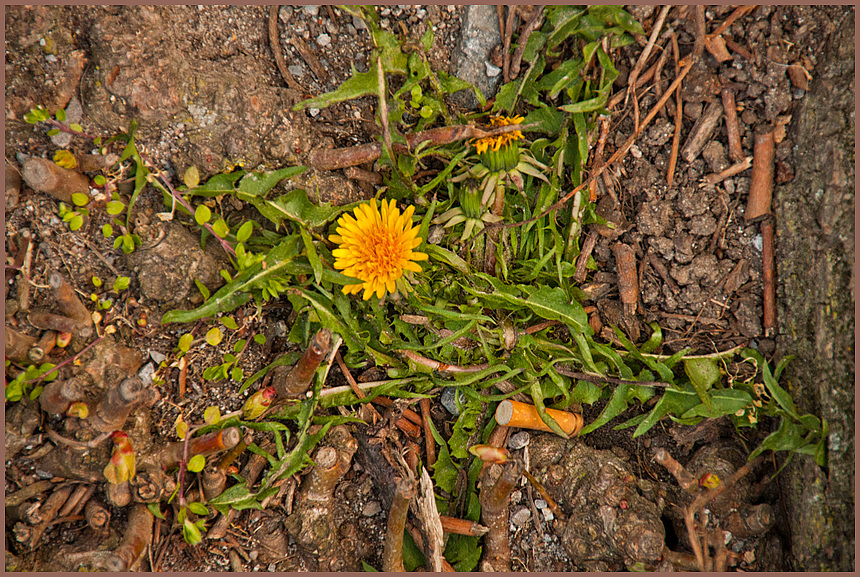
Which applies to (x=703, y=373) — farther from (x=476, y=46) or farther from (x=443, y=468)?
(x=476, y=46)

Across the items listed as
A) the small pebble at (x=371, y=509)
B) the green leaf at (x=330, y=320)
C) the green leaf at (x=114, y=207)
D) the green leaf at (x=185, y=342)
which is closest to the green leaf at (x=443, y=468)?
the small pebble at (x=371, y=509)

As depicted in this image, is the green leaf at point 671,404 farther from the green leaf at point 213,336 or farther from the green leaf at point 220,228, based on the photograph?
the green leaf at point 220,228

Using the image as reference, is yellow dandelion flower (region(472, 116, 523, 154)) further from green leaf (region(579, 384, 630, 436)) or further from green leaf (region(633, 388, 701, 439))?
green leaf (region(633, 388, 701, 439))

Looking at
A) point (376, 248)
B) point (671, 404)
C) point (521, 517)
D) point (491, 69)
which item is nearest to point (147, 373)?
point (376, 248)

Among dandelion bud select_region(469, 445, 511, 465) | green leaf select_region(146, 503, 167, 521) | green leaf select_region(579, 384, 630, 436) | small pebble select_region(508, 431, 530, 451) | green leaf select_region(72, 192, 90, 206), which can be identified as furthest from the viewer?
small pebble select_region(508, 431, 530, 451)

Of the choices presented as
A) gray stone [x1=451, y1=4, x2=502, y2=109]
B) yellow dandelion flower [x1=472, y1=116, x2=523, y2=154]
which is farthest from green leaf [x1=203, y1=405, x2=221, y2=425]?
gray stone [x1=451, y1=4, x2=502, y2=109]

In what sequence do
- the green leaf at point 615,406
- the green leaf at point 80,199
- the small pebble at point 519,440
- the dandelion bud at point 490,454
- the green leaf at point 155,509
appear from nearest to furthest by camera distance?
the green leaf at point 80,199 → the green leaf at point 155,509 → the dandelion bud at point 490,454 → the green leaf at point 615,406 → the small pebble at point 519,440

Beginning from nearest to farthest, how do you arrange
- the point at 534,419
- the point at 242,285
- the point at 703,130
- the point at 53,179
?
the point at 53,179, the point at 242,285, the point at 703,130, the point at 534,419
